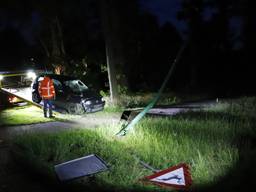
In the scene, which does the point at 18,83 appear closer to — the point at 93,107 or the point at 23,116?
the point at 23,116

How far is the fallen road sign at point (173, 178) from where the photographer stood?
6816mm

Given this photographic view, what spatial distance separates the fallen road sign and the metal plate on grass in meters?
1.21

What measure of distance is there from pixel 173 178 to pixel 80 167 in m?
2.18

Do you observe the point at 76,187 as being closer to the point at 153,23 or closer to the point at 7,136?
the point at 7,136

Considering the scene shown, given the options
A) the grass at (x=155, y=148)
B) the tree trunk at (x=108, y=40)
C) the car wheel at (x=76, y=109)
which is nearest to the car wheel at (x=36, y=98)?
the car wheel at (x=76, y=109)

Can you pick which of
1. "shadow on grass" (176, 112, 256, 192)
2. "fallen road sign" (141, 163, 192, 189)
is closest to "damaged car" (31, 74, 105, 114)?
"shadow on grass" (176, 112, 256, 192)

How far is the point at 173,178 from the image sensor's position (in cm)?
701

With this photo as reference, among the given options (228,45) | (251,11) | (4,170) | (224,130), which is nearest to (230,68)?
(228,45)

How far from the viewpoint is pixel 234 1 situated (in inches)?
1236

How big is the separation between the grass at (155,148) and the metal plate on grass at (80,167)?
0.70 feet

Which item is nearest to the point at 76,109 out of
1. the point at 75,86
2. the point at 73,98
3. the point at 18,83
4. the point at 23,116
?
the point at 73,98

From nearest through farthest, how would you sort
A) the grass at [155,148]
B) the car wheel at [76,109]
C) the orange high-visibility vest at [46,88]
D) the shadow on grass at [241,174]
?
the shadow on grass at [241,174]
the grass at [155,148]
the orange high-visibility vest at [46,88]
the car wheel at [76,109]

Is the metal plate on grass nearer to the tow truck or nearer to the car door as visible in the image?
the car door

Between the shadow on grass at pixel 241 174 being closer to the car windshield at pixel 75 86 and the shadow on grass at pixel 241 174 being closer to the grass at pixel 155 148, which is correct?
the grass at pixel 155 148
